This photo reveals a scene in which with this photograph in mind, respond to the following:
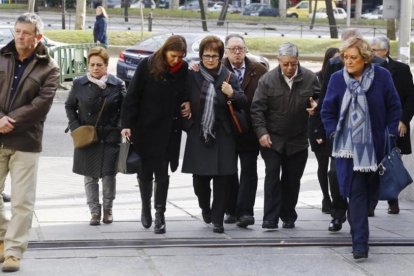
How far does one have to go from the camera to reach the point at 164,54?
9.16 metres

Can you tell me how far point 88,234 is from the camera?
9.09 metres

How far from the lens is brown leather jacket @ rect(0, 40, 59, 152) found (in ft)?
24.9

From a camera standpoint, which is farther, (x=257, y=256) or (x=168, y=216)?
(x=168, y=216)

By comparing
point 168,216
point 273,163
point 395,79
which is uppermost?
point 395,79

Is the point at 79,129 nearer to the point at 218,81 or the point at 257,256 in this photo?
the point at 218,81

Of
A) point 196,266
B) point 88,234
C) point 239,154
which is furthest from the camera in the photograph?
point 239,154

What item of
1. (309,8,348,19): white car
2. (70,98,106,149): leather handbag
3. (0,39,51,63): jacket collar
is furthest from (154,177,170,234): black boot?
(309,8,348,19): white car

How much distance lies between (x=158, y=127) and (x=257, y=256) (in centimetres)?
160

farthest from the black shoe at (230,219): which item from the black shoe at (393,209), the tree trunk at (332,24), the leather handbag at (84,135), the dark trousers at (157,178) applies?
the tree trunk at (332,24)

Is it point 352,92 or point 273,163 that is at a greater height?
point 352,92

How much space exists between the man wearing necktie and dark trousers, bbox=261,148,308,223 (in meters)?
0.20

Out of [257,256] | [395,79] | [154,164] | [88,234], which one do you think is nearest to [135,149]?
[154,164]

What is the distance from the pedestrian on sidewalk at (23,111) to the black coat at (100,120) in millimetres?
1786

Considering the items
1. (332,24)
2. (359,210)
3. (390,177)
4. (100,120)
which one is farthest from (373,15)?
(359,210)
